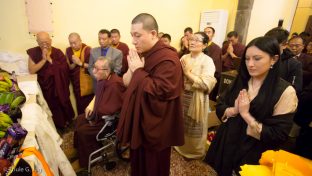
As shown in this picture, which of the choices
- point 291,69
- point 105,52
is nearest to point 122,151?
point 105,52

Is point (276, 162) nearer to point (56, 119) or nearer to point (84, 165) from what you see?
point (84, 165)

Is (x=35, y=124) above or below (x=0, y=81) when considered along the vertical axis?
below

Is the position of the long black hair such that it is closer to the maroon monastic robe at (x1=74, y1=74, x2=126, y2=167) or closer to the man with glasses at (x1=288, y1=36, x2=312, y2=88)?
the maroon monastic robe at (x1=74, y1=74, x2=126, y2=167)

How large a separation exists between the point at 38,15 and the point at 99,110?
1951mm

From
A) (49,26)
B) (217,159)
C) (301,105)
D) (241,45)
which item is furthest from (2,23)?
(241,45)

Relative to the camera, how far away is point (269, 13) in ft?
11.5

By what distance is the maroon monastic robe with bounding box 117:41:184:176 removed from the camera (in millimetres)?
1403

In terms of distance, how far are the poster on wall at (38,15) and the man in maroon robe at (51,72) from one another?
0.34 meters

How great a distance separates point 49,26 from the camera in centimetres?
293

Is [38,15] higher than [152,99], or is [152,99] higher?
[38,15]

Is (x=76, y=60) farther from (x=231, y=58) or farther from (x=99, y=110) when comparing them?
(x=231, y=58)

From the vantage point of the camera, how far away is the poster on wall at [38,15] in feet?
9.07

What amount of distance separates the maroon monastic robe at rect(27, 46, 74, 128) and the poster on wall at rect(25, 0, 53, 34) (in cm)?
35

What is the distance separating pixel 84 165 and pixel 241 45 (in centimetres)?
362
